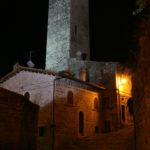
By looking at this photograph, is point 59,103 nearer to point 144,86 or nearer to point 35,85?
point 35,85

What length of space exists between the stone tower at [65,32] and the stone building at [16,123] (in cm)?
2020

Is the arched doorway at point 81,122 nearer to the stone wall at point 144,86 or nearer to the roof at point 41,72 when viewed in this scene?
the roof at point 41,72

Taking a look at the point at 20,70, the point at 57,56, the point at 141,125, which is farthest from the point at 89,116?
the point at 141,125

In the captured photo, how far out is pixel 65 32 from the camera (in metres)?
38.6

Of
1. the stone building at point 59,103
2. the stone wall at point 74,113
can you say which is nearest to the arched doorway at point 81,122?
the stone building at point 59,103

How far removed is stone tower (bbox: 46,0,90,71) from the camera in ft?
125

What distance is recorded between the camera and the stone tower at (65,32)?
125 feet

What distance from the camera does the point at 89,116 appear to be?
3048 cm

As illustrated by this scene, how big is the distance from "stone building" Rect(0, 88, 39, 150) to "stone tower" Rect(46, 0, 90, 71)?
20.2m

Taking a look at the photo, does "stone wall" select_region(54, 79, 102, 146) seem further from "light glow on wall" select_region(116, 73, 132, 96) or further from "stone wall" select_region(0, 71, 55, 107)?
"light glow on wall" select_region(116, 73, 132, 96)

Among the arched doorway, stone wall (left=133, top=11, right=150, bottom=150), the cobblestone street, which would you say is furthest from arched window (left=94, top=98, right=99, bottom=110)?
stone wall (left=133, top=11, right=150, bottom=150)

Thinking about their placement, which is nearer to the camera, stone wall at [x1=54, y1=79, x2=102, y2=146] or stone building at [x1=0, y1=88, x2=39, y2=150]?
stone building at [x1=0, y1=88, x2=39, y2=150]

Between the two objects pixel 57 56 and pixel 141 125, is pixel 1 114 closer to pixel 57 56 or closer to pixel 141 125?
pixel 141 125

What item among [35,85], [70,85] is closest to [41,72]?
[35,85]
